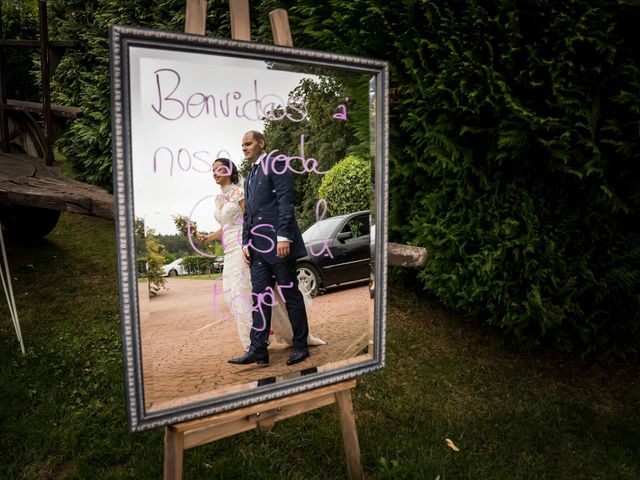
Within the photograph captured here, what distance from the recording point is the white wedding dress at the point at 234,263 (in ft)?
5.23

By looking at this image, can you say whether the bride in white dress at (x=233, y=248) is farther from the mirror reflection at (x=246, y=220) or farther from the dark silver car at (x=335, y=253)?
the dark silver car at (x=335, y=253)

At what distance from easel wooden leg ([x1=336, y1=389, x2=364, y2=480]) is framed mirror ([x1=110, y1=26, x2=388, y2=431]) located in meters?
0.23

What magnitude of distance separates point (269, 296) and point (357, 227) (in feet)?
1.63

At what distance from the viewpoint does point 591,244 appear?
3014mm

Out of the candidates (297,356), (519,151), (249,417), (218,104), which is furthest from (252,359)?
(519,151)

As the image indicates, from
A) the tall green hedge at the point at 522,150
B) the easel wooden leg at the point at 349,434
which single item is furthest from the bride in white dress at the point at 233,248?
the tall green hedge at the point at 522,150

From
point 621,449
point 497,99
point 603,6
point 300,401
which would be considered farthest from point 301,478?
point 603,6

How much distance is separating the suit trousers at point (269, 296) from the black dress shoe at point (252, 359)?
0.06 ft

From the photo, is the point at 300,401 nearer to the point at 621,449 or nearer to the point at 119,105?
the point at 119,105

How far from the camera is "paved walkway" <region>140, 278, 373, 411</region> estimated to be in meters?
1.50

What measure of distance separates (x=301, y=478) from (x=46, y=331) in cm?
253

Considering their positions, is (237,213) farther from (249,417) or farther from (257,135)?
(249,417)

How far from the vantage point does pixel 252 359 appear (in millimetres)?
1721

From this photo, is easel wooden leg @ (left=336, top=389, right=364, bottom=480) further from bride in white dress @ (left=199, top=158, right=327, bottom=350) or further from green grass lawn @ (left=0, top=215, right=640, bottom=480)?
bride in white dress @ (left=199, top=158, right=327, bottom=350)
